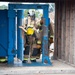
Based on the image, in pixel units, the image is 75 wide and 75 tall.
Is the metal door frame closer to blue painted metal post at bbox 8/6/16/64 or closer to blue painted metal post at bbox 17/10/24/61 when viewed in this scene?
blue painted metal post at bbox 8/6/16/64

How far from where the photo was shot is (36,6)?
12.1 m

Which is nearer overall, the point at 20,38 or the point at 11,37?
the point at 11,37

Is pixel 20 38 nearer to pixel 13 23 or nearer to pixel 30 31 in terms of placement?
pixel 30 31

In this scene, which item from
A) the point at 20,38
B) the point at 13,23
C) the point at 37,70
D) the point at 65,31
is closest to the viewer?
the point at 37,70

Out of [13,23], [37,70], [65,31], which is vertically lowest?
[37,70]

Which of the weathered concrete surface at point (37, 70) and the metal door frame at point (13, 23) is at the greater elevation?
the metal door frame at point (13, 23)

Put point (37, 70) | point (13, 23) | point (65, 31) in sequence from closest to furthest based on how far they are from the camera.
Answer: point (37, 70) → point (13, 23) → point (65, 31)

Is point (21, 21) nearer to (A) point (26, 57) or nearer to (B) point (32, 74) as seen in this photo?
(A) point (26, 57)

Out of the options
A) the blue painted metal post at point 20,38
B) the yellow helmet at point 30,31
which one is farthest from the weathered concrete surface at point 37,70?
the yellow helmet at point 30,31

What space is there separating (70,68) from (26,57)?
2.20 m

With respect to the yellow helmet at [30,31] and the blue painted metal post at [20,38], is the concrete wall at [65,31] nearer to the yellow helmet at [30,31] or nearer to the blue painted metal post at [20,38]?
the yellow helmet at [30,31]

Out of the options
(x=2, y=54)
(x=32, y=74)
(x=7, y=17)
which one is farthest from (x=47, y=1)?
(x=32, y=74)

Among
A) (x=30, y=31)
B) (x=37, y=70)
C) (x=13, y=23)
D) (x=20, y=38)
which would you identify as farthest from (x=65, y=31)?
(x=37, y=70)

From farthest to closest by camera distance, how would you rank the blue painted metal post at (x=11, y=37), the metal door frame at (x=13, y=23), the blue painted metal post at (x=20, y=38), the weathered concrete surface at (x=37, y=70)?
the blue painted metal post at (x=20, y=38), the blue painted metal post at (x=11, y=37), the metal door frame at (x=13, y=23), the weathered concrete surface at (x=37, y=70)
